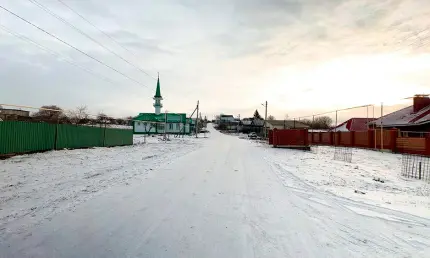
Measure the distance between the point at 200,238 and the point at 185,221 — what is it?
759 mm

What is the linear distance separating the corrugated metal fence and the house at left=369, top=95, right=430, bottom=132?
26.1 metres

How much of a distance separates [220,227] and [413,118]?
33083 mm

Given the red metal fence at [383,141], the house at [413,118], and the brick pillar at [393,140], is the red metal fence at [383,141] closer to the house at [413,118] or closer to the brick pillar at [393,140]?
the brick pillar at [393,140]

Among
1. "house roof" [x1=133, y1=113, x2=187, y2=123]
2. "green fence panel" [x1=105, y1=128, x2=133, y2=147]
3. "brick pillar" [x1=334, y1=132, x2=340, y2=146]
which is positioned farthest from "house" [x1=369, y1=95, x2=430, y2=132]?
"house roof" [x1=133, y1=113, x2=187, y2=123]

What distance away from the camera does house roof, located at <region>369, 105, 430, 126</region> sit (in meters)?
28.4

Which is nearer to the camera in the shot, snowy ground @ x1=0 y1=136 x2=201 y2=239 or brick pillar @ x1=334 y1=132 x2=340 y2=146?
snowy ground @ x1=0 y1=136 x2=201 y2=239

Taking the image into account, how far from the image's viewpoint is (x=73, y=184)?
7.52 metres

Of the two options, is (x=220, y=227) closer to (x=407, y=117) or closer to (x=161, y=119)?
(x=407, y=117)

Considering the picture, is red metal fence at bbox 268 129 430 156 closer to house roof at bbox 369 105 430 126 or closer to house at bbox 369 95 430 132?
house roof at bbox 369 105 430 126

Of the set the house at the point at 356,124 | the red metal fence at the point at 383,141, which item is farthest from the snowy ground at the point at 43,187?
the house at the point at 356,124

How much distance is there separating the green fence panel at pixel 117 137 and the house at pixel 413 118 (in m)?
24.6

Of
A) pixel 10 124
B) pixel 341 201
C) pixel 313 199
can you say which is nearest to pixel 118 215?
pixel 313 199

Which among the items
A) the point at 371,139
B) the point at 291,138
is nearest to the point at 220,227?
the point at 291,138

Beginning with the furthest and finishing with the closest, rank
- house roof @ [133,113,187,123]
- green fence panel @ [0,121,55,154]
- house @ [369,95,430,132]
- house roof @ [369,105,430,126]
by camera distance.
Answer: house roof @ [133,113,187,123], house roof @ [369,105,430,126], house @ [369,95,430,132], green fence panel @ [0,121,55,154]
